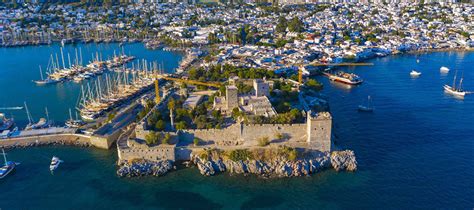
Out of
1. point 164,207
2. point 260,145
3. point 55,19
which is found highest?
point 55,19

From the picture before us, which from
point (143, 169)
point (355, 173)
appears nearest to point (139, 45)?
point (143, 169)

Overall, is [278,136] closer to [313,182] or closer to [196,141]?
[313,182]

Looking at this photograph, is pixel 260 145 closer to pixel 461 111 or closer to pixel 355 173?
pixel 355 173

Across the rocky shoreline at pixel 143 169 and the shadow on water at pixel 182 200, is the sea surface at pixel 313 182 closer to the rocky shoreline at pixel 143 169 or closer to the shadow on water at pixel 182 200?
the shadow on water at pixel 182 200

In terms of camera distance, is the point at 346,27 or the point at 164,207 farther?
the point at 346,27

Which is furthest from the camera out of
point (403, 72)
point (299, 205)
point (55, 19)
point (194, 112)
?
point (55, 19)

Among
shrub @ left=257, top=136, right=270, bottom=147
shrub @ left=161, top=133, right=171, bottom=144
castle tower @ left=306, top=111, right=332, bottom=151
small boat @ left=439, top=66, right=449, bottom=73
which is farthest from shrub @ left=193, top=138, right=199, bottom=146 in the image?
small boat @ left=439, top=66, right=449, bottom=73
